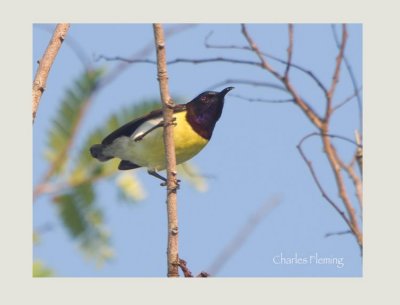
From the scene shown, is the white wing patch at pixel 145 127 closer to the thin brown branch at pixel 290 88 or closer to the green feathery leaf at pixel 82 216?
the thin brown branch at pixel 290 88

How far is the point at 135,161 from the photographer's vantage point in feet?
19.6

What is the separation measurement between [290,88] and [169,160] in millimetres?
1572

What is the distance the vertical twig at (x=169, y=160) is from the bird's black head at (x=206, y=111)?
1456mm

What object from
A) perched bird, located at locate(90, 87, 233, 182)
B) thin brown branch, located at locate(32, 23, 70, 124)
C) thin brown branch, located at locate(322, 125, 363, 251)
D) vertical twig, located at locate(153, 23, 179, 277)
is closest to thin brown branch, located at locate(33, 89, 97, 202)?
thin brown branch, located at locate(32, 23, 70, 124)

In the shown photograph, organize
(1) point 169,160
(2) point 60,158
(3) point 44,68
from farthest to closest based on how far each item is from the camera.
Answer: (1) point 169,160 < (3) point 44,68 < (2) point 60,158

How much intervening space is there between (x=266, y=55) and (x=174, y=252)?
225cm

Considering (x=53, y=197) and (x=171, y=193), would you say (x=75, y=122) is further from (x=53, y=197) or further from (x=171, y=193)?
(x=171, y=193)

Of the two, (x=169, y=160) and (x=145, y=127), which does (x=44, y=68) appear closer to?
(x=169, y=160)

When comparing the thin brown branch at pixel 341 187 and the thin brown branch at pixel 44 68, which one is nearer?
the thin brown branch at pixel 44 68

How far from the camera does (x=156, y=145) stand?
18.8ft

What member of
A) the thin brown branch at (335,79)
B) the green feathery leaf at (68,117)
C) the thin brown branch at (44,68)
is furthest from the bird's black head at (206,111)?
the green feathery leaf at (68,117)

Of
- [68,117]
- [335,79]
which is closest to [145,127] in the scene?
[335,79]

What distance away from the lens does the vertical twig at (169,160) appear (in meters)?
3.68

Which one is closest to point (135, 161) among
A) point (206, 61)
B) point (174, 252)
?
point (206, 61)
